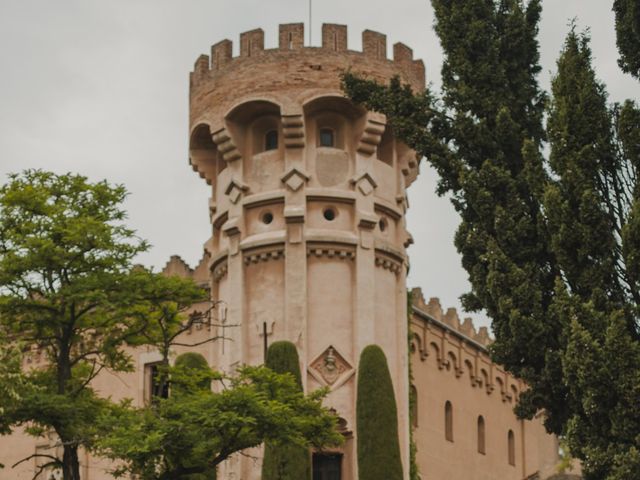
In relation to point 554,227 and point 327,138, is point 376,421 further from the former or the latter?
point 554,227

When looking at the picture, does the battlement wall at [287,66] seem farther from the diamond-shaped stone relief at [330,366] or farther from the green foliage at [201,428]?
the green foliage at [201,428]

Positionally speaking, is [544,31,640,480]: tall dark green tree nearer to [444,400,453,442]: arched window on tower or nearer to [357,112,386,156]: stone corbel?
[357,112,386,156]: stone corbel

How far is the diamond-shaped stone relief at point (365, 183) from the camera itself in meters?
38.2

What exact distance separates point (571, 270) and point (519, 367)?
2.17 m

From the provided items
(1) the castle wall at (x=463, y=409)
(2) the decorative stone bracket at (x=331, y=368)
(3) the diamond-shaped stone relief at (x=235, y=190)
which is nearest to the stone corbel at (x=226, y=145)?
(3) the diamond-shaped stone relief at (x=235, y=190)

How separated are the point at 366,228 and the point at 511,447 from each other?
60.2ft

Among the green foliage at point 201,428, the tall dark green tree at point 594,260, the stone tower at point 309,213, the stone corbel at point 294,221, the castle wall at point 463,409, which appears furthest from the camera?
the castle wall at point 463,409

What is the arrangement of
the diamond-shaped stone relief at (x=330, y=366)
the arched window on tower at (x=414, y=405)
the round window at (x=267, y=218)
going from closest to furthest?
the diamond-shaped stone relief at (x=330, y=366), the round window at (x=267, y=218), the arched window on tower at (x=414, y=405)

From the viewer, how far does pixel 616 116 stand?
26.2 meters

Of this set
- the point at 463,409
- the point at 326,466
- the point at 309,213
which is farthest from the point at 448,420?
the point at 309,213

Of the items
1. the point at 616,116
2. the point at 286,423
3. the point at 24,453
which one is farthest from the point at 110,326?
the point at 24,453

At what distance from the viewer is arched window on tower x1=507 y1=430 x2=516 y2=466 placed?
2073 inches

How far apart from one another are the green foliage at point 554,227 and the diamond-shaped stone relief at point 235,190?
1064 cm

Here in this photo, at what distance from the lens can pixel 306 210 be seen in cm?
3766
